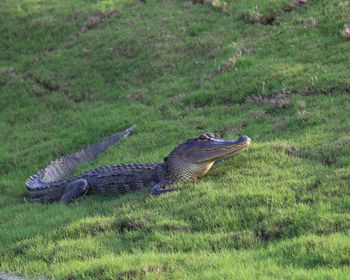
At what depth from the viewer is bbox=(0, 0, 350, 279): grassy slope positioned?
759 cm

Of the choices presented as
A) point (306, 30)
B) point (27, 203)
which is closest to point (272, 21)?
point (306, 30)

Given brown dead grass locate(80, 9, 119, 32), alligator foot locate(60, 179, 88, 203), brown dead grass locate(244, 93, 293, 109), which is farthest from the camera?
brown dead grass locate(80, 9, 119, 32)

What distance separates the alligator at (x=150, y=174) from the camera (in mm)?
10788

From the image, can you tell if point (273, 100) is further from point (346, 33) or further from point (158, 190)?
point (158, 190)

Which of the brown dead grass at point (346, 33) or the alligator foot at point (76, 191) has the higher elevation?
the brown dead grass at point (346, 33)

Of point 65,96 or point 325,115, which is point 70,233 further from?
point 65,96

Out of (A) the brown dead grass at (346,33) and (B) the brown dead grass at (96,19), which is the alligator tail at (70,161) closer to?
(A) the brown dead grass at (346,33)

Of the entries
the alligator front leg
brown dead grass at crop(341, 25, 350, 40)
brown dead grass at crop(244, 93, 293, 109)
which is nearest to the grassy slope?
brown dead grass at crop(244, 93, 293, 109)

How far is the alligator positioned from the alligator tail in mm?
150

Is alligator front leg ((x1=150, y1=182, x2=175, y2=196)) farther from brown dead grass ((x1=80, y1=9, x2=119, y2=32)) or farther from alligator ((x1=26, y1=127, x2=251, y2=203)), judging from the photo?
brown dead grass ((x1=80, y1=9, x2=119, y2=32))

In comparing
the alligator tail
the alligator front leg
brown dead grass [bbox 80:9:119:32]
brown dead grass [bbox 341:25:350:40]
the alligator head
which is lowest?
the alligator tail

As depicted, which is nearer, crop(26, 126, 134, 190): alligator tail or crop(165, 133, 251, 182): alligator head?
crop(165, 133, 251, 182): alligator head

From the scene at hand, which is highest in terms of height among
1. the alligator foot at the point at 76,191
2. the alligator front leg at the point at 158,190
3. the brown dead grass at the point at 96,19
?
the brown dead grass at the point at 96,19

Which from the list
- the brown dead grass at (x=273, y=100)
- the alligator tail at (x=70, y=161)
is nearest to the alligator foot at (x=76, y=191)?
the alligator tail at (x=70, y=161)
